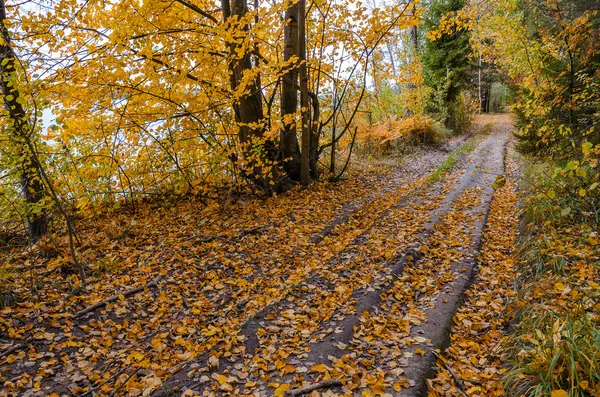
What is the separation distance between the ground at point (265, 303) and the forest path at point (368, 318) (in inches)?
0.7

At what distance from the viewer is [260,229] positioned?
6.55 metres

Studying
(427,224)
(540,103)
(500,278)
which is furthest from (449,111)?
(500,278)

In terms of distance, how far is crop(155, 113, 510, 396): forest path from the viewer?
3.16 metres

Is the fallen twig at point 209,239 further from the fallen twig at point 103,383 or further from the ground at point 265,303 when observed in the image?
the fallen twig at point 103,383

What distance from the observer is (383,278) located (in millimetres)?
4770

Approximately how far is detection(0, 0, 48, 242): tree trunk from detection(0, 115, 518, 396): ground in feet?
1.65

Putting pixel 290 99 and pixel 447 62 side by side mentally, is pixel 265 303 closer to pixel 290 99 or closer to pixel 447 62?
pixel 290 99

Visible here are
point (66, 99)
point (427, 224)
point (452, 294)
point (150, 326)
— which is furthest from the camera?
point (427, 224)

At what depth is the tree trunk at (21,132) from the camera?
13.4 ft

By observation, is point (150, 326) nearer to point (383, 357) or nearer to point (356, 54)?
point (383, 357)

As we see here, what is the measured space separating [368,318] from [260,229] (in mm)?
3090

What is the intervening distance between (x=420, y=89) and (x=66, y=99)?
12.9 metres

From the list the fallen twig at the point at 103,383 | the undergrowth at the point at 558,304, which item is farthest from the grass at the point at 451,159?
the fallen twig at the point at 103,383

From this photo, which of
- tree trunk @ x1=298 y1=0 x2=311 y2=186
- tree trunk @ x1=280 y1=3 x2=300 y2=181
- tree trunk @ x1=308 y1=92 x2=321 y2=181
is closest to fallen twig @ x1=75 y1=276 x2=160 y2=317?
tree trunk @ x1=280 y1=3 x2=300 y2=181
